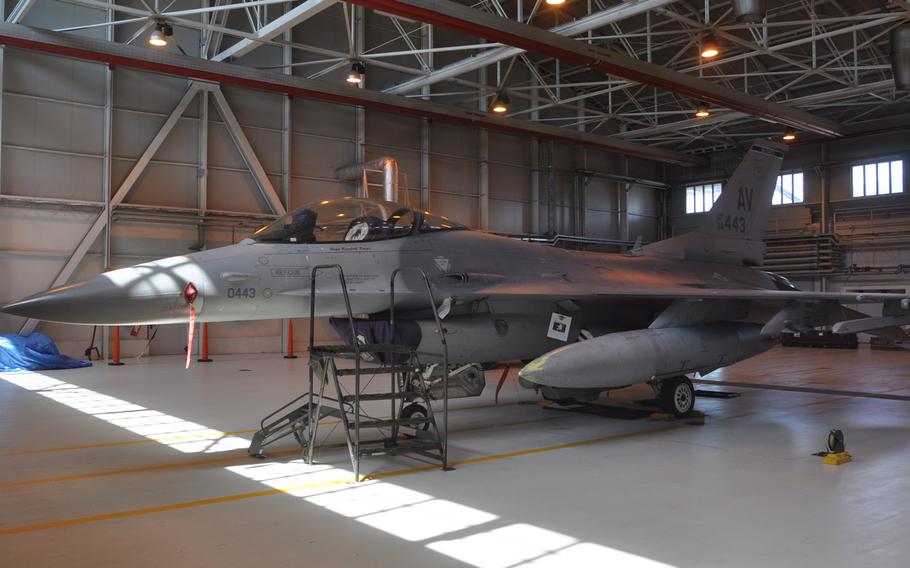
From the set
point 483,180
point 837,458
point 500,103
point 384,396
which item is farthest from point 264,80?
point 837,458

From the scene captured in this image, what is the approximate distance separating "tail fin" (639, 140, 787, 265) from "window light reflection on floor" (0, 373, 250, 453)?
7.32 m

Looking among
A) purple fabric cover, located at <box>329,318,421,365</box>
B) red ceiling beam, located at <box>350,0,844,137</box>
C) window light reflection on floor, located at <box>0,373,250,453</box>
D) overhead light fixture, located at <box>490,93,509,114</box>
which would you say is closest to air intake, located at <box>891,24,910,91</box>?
red ceiling beam, located at <box>350,0,844,137</box>

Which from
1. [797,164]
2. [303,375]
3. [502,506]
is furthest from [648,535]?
[797,164]

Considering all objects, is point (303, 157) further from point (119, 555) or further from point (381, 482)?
point (119, 555)

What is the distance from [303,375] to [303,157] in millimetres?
8690

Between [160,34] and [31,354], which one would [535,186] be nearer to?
[160,34]

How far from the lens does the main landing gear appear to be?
29.1ft

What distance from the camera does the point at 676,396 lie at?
8.87 meters

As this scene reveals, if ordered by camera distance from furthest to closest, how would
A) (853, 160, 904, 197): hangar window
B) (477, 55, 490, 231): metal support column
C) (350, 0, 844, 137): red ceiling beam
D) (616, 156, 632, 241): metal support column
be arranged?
(616, 156, 632, 241): metal support column → (477, 55, 490, 231): metal support column → (853, 160, 904, 197): hangar window → (350, 0, 844, 137): red ceiling beam

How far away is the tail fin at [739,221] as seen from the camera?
11.6 meters

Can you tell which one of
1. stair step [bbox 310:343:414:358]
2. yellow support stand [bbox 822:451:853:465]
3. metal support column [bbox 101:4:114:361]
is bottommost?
yellow support stand [bbox 822:451:853:465]

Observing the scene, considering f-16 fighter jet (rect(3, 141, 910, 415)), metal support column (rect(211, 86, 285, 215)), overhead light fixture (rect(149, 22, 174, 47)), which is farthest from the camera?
metal support column (rect(211, 86, 285, 215))

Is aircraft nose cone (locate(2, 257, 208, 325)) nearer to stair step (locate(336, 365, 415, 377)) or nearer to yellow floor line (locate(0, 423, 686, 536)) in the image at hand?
stair step (locate(336, 365, 415, 377))

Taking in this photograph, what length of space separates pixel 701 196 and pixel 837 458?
24.6m
